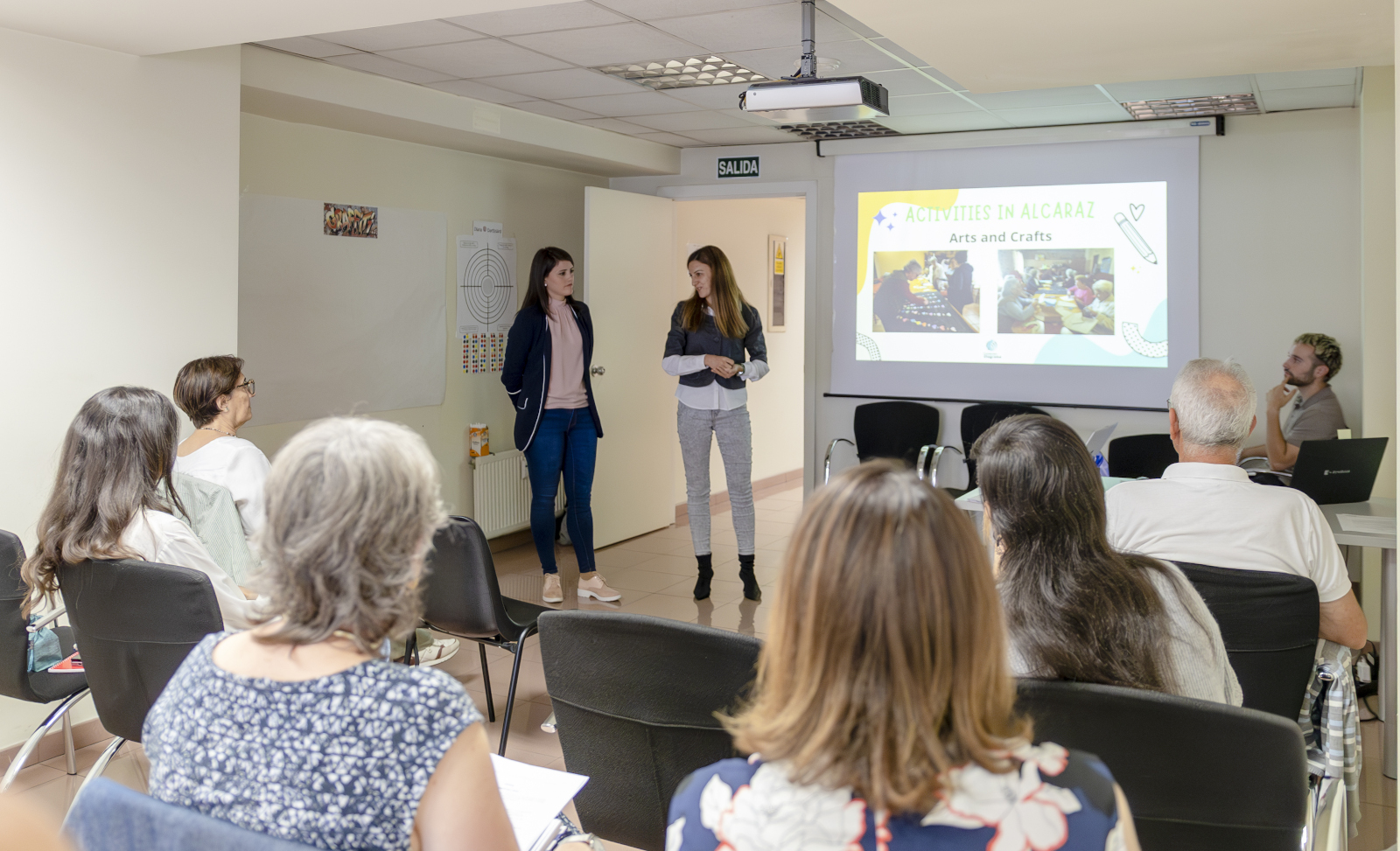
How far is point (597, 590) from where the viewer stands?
196 inches

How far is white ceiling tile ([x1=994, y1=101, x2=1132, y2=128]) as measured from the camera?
16.3ft

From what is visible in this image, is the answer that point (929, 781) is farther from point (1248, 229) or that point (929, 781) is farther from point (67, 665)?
point (1248, 229)

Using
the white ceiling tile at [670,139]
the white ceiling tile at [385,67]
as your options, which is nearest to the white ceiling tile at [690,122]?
the white ceiling tile at [670,139]

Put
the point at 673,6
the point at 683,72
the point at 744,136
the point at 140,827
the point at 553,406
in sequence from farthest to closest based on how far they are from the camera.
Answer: the point at 744,136 < the point at 553,406 < the point at 683,72 < the point at 673,6 < the point at 140,827

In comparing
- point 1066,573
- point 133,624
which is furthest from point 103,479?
point 1066,573

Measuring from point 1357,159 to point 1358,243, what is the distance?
39 cm

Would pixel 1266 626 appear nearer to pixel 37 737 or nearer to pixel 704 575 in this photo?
pixel 37 737

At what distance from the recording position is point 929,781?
2.99 ft

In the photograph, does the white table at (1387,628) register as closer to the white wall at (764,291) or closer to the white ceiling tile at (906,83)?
the white ceiling tile at (906,83)

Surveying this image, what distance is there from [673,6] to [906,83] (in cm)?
147

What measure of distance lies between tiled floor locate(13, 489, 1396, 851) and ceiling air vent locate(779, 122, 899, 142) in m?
2.30

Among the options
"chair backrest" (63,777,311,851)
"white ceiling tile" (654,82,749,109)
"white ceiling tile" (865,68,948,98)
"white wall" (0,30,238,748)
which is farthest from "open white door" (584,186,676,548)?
"chair backrest" (63,777,311,851)

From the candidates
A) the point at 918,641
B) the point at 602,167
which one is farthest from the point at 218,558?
the point at 602,167

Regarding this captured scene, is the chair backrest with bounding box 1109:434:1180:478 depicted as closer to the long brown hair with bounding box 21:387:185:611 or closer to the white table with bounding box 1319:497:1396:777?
the white table with bounding box 1319:497:1396:777
